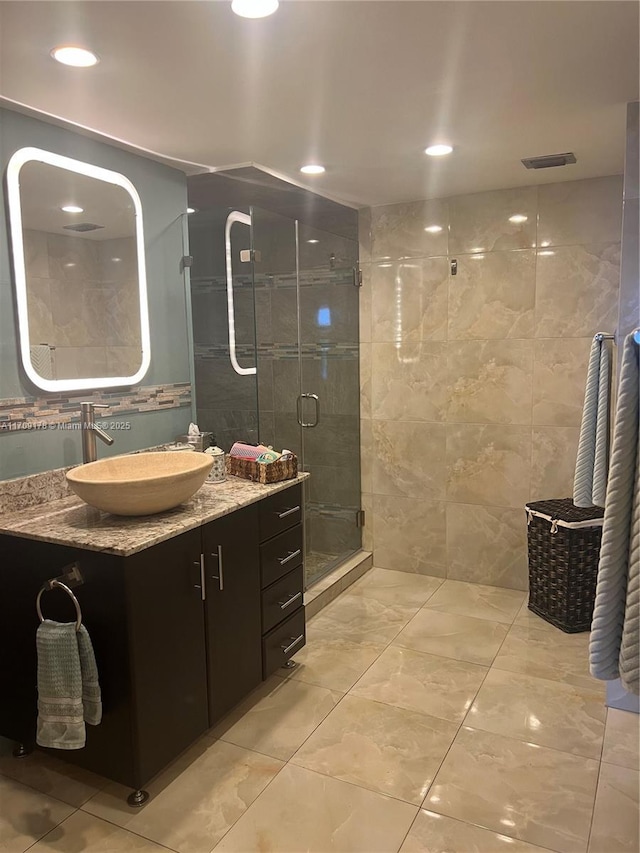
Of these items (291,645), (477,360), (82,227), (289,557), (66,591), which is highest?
(82,227)

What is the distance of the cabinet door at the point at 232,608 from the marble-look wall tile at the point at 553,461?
1835 millimetres

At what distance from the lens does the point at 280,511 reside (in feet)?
8.62

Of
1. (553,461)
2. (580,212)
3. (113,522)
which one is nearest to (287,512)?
(113,522)

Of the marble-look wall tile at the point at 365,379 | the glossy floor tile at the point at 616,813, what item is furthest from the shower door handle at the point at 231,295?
the glossy floor tile at the point at 616,813

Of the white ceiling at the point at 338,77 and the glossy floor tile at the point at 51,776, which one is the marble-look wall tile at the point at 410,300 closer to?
the white ceiling at the point at 338,77

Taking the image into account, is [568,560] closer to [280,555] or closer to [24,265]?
[280,555]

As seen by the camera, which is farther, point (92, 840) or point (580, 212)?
point (580, 212)

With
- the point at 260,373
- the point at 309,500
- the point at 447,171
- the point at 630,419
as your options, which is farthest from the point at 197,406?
the point at 630,419

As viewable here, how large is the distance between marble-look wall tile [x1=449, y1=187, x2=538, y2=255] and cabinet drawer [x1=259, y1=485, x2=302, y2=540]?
1.81 m

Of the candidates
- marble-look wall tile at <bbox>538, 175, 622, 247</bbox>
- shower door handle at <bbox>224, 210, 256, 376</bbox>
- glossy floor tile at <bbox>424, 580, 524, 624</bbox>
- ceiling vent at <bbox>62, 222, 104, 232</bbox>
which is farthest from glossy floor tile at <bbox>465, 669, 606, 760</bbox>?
ceiling vent at <bbox>62, 222, 104, 232</bbox>

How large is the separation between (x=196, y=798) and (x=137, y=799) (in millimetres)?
183

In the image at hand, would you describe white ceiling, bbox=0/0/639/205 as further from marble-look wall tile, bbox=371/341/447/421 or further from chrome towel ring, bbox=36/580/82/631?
chrome towel ring, bbox=36/580/82/631

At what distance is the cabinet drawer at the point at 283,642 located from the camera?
259 cm

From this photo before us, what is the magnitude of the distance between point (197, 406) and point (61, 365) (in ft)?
2.70
